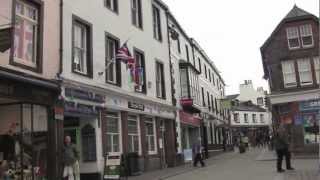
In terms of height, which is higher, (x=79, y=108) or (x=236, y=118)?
(x=236, y=118)

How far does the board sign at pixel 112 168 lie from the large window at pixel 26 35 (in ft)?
14.7

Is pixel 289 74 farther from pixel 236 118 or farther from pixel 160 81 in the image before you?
pixel 236 118

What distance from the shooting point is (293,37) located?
35406 millimetres

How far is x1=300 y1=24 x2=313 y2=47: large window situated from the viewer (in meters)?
35.2

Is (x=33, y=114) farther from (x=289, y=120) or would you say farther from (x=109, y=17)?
(x=289, y=120)

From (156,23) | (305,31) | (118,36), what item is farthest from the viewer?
(305,31)

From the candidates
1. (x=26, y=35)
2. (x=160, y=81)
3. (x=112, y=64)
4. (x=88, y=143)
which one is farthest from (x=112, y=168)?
(x=160, y=81)

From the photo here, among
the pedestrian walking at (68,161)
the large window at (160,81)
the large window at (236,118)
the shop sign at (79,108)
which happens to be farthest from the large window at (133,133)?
the large window at (236,118)

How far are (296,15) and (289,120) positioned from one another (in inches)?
294

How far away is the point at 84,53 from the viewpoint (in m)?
20.9

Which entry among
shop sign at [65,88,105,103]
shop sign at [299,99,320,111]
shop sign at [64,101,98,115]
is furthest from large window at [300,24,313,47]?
shop sign at [64,101,98,115]

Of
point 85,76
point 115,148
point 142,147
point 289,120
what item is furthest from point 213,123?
point 85,76

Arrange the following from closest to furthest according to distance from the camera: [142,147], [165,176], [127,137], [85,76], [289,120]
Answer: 1. [85,76]
2. [165,176]
3. [127,137]
4. [142,147]
5. [289,120]

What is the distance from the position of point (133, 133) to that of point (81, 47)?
20.8ft
